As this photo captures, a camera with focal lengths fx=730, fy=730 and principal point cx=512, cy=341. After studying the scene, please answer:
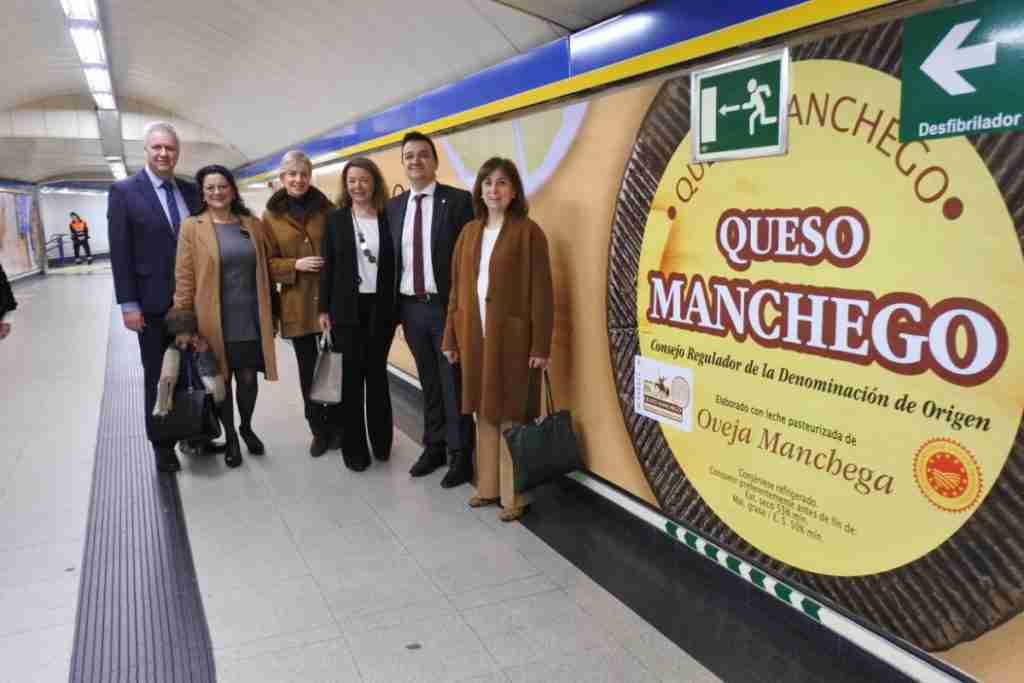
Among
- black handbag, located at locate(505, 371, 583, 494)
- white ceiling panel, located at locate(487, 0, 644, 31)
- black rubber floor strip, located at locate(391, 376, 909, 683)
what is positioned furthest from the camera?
black handbag, located at locate(505, 371, 583, 494)

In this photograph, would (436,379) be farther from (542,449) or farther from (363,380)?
(542,449)

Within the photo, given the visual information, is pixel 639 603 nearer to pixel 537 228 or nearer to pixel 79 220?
pixel 537 228

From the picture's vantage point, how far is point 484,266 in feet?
10.6

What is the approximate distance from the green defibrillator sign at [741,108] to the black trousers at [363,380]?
80.1 inches

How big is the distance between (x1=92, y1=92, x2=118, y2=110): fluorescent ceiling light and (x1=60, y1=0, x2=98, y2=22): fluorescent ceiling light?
5.83 m

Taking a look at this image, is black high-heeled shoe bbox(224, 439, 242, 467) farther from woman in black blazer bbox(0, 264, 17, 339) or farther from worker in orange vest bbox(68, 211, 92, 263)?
worker in orange vest bbox(68, 211, 92, 263)

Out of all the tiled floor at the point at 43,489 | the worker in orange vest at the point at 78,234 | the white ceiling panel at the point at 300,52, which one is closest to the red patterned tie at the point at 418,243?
the white ceiling panel at the point at 300,52

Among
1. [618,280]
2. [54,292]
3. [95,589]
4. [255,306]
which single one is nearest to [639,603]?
[618,280]

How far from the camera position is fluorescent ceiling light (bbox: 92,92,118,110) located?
498 inches

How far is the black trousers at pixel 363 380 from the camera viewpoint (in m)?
3.91

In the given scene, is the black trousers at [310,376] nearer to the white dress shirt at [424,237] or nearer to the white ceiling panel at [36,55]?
the white dress shirt at [424,237]

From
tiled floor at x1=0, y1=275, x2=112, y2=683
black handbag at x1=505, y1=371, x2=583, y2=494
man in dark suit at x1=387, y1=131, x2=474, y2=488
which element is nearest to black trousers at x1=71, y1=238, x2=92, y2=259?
tiled floor at x1=0, y1=275, x2=112, y2=683

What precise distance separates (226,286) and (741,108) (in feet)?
9.33

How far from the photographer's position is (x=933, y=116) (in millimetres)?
1722
